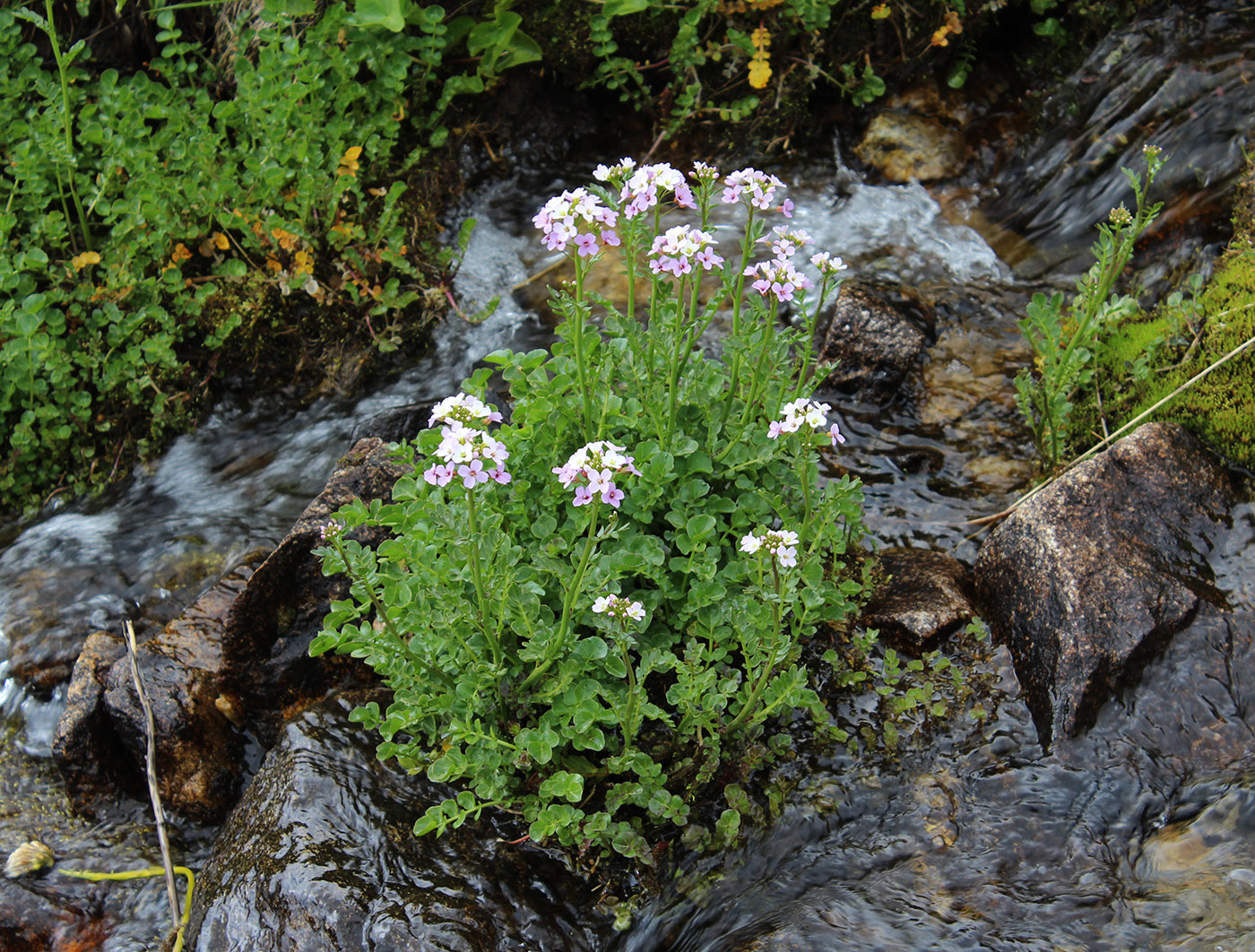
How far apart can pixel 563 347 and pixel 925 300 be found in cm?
295

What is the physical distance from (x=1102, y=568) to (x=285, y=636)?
3111mm

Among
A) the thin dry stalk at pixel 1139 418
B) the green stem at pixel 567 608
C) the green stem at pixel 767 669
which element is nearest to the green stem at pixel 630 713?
the green stem at pixel 567 608

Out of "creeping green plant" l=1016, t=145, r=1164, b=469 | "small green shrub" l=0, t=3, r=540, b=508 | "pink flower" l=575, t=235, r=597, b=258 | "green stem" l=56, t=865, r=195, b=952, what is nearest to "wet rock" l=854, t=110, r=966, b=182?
"creeping green plant" l=1016, t=145, r=1164, b=469

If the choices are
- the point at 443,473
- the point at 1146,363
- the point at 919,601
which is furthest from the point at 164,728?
the point at 1146,363

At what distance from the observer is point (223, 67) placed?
595 centimetres

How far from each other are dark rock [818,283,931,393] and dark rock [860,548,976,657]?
50.4 inches

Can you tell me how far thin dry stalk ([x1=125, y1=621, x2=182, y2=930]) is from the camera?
8.98 ft

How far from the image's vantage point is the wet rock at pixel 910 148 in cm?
630

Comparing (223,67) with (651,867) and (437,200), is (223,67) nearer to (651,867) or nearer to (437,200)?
(437,200)

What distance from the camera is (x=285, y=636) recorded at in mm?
3721

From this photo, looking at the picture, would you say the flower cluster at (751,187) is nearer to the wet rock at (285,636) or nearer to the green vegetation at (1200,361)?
the wet rock at (285,636)

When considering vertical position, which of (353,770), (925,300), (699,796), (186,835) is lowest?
(186,835)

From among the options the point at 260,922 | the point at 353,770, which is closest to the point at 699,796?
the point at 353,770

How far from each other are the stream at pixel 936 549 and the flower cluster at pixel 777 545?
1024mm
